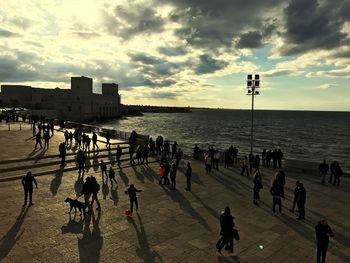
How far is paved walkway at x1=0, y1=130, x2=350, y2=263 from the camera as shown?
7.80 metres

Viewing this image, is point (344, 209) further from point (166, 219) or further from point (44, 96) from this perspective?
point (44, 96)

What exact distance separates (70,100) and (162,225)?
9398 cm

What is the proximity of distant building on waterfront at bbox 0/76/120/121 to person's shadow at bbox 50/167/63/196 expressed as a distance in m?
64.2

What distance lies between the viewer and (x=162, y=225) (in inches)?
382

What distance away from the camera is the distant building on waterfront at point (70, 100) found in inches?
3777

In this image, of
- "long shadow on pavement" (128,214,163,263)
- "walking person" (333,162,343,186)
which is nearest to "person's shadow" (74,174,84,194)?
"long shadow on pavement" (128,214,163,263)

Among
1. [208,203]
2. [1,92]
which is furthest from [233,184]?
[1,92]

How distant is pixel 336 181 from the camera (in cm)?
1595

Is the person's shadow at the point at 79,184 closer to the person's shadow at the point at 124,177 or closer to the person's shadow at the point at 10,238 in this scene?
the person's shadow at the point at 124,177

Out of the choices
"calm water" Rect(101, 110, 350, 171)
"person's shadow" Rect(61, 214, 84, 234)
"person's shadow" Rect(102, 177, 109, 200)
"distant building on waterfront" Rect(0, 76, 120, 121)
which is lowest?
"calm water" Rect(101, 110, 350, 171)

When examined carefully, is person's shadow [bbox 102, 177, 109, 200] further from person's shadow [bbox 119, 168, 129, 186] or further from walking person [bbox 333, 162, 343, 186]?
walking person [bbox 333, 162, 343, 186]

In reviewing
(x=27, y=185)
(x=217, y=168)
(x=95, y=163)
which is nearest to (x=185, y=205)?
(x=27, y=185)

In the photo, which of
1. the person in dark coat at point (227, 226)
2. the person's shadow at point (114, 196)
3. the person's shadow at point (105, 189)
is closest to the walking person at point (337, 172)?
the person in dark coat at point (227, 226)

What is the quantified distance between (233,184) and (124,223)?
22.7 ft
